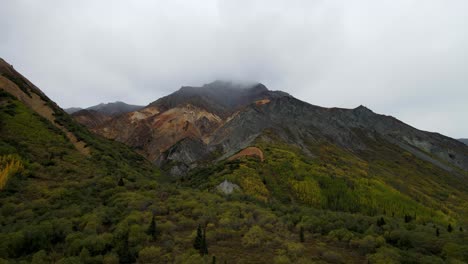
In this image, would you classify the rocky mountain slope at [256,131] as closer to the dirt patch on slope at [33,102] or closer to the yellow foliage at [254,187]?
the dirt patch on slope at [33,102]

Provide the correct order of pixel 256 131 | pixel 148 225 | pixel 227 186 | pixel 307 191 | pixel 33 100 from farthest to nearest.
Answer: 1. pixel 256 131
2. pixel 33 100
3. pixel 307 191
4. pixel 227 186
5. pixel 148 225

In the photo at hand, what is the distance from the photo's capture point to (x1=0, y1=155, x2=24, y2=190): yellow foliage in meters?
29.1

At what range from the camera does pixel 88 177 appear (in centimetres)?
3675

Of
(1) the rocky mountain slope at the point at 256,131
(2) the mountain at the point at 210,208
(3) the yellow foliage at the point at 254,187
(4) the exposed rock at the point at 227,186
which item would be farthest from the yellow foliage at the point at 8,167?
(1) the rocky mountain slope at the point at 256,131

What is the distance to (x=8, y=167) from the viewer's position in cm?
3080

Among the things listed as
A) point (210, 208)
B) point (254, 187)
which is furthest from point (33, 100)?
point (210, 208)

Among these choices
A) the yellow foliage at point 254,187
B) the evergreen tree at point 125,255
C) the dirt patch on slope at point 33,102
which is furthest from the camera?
the dirt patch on slope at point 33,102

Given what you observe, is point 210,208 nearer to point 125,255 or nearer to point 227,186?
point 125,255

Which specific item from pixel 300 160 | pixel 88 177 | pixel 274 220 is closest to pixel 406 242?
pixel 274 220

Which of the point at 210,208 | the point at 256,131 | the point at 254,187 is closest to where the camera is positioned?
the point at 210,208

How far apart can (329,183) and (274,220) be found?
130ft

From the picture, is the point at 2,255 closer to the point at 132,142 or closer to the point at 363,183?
the point at 363,183

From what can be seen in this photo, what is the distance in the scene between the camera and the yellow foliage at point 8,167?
2906 centimetres

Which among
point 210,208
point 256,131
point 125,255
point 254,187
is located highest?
point 256,131
